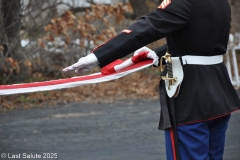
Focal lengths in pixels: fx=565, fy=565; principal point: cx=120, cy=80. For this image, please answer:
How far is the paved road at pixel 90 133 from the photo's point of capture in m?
6.34

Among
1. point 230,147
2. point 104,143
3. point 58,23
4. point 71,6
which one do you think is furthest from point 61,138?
point 71,6

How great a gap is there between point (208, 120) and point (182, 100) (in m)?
0.21

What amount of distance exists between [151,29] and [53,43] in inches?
291

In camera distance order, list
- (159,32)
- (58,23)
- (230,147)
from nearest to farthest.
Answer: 1. (159,32)
2. (230,147)
3. (58,23)

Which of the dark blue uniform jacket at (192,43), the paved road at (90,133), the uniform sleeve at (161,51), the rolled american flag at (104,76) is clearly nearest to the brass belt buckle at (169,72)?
the dark blue uniform jacket at (192,43)

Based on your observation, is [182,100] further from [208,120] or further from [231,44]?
[231,44]

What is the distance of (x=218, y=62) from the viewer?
3654mm

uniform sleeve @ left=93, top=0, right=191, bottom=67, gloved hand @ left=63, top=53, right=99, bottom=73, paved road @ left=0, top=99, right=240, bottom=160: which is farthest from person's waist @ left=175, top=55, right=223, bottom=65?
paved road @ left=0, top=99, right=240, bottom=160

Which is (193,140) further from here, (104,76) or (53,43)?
(53,43)

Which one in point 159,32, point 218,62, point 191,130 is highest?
point 159,32

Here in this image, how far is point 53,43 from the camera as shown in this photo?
34.7ft

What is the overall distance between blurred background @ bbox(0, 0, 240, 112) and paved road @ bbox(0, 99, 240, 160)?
69 cm

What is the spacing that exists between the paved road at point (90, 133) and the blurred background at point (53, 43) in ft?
2.27

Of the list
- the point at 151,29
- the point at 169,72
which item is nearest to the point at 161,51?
the point at 169,72
